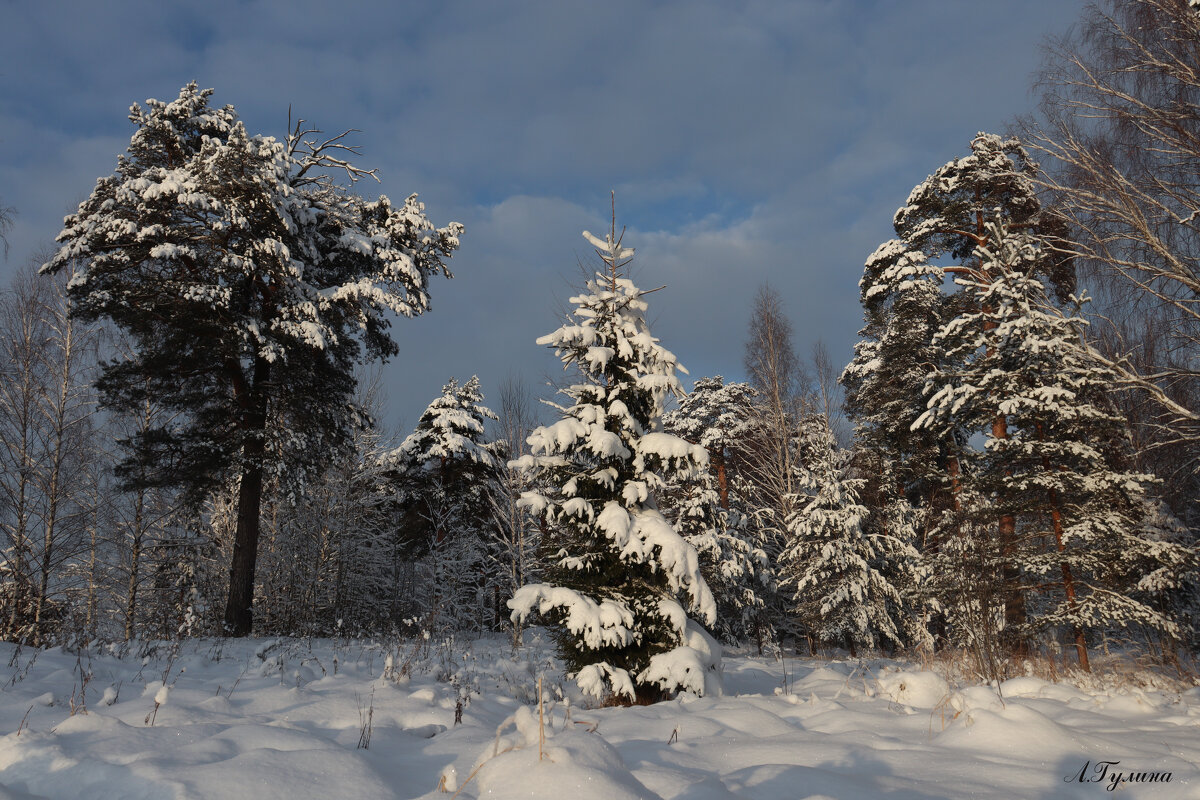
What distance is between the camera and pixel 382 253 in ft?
46.8

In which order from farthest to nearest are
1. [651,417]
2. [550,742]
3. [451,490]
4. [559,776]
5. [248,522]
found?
[451,490] < [248,522] < [651,417] < [550,742] < [559,776]

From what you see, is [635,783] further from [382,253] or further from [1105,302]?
[382,253]

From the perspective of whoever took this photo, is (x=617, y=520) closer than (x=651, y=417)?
Yes

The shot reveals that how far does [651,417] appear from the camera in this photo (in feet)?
28.3

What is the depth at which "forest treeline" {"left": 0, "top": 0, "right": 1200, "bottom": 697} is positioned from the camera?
7910mm

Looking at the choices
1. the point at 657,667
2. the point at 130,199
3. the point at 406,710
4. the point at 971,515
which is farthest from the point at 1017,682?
the point at 130,199

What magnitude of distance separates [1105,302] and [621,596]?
29.8 ft

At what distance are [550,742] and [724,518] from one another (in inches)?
855

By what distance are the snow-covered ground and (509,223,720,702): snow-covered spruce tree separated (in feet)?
3.89

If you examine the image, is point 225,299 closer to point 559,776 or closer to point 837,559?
point 559,776

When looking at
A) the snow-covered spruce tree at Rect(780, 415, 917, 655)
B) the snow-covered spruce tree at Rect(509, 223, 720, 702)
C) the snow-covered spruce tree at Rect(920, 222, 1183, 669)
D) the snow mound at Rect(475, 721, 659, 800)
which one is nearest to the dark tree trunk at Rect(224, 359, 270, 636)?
the snow-covered spruce tree at Rect(509, 223, 720, 702)

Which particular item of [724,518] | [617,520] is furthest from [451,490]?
[617,520]

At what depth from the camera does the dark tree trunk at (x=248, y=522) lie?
12.5 meters

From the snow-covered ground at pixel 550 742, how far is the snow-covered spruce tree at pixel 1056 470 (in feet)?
14.8
